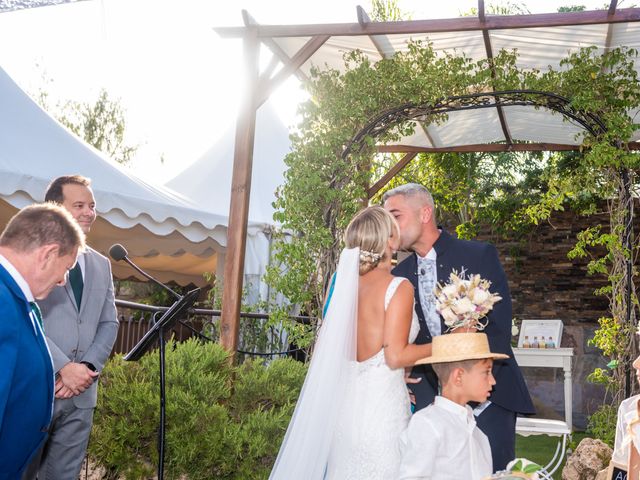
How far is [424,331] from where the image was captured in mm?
4254

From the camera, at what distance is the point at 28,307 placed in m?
2.38

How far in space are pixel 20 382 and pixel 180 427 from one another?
2.73 m

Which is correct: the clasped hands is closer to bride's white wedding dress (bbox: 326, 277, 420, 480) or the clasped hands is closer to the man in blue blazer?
the man in blue blazer

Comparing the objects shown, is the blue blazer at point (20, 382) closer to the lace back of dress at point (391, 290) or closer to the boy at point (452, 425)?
the boy at point (452, 425)

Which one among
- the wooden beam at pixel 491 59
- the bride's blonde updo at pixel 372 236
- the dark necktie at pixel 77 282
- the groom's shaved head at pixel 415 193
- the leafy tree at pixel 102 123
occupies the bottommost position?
the dark necktie at pixel 77 282

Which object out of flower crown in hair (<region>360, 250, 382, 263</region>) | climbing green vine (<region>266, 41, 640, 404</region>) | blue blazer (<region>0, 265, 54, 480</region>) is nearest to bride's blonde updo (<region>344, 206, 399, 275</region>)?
flower crown in hair (<region>360, 250, 382, 263</region>)

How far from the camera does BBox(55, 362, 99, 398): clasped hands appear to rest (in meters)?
3.64

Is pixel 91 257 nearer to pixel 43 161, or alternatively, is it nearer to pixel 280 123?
pixel 43 161

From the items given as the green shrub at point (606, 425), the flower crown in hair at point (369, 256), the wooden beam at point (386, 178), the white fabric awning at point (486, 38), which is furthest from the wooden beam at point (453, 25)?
the green shrub at point (606, 425)

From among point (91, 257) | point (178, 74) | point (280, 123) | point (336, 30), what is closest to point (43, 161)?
point (336, 30)

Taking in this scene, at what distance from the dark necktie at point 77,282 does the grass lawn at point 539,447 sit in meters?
5.18

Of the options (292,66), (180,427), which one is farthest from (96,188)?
(180,427)

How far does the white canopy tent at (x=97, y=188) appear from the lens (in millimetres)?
6914

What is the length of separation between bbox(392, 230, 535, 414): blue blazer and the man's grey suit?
1.64 meters
